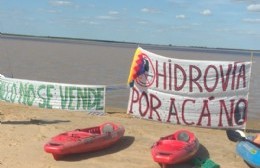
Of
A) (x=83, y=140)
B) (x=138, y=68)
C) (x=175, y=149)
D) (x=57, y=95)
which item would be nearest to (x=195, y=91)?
(x=138, y=68)

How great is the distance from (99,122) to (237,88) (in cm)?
398

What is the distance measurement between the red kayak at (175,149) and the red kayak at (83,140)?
1197 millimetres

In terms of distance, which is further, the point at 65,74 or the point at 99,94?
the point at 65,74

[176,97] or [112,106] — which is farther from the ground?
[176,97]

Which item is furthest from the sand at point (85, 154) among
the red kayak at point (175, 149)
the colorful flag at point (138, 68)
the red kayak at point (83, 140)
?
the colorful flag at point (138, 68)

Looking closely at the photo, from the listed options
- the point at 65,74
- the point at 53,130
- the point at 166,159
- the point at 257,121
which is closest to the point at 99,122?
the point at 53,130

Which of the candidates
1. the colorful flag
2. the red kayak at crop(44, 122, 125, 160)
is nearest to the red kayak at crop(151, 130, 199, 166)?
the red kayak at crop(44, 122, 125, 160)

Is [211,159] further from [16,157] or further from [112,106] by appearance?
[112,106]

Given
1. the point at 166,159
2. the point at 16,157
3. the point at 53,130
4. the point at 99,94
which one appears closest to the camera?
the point at 166,159

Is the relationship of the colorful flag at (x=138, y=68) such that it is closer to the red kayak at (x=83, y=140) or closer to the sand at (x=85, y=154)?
the sand at (x=85, y=154)

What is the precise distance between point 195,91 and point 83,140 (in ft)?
15.7

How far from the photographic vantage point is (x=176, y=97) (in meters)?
14.9

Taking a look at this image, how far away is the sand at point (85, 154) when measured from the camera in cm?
1074

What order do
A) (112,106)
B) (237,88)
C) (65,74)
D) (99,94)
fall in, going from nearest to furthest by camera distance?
(237,88)
(99,94)
(112,106)
(65,74)
